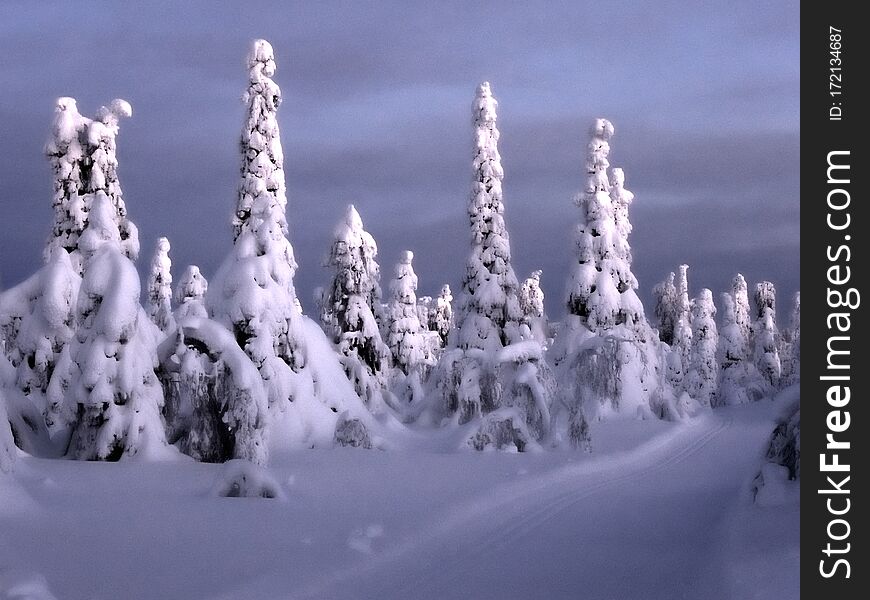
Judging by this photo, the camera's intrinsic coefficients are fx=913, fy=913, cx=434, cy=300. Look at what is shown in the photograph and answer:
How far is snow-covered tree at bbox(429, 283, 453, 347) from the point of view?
76062 millimetres

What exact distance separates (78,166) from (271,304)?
6251mm

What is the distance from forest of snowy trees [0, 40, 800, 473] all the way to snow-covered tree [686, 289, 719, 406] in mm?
20763

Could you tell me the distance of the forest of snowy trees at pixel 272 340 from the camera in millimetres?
18047

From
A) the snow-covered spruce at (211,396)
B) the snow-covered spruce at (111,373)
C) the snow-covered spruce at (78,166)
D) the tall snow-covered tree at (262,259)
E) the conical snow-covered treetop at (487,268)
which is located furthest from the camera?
the conical snow-covered treetop at (487,268)

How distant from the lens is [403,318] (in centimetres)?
5253

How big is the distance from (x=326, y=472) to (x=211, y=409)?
267 cm

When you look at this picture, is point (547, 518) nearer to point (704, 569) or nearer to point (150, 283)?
point (704, 569)

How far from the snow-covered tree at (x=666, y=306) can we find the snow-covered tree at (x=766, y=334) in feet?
29.4

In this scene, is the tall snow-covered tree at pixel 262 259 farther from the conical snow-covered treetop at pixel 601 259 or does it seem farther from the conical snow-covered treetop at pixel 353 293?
the conical snow-covered treetop at pixel 601 259

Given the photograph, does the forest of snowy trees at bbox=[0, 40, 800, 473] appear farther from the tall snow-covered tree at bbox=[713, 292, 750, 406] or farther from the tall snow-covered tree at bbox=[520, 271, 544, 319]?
the tall snow-covered tree at bbox=[520, 271, 544, 319]

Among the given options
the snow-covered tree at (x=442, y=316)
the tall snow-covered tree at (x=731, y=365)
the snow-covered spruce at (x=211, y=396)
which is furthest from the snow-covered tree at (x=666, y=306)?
the snow-covered spruce at (x=211, y=396)

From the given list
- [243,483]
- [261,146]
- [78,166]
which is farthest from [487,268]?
[243,483]

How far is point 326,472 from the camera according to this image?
18781mm
